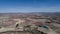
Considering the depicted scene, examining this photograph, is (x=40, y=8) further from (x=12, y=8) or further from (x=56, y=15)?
(x=12, y=8)

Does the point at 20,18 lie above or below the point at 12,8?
below

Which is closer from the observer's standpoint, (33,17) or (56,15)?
(56,15)

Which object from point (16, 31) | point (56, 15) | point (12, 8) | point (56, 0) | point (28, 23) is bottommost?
point (16, 31)

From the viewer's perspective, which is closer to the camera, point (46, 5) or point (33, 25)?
point (33, 25)

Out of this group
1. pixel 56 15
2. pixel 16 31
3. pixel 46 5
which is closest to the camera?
pixel 16 31

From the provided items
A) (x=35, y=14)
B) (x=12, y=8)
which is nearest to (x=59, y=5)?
(x=35, y=14)

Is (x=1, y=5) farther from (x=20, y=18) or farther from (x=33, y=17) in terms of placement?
(x=33, y=17)

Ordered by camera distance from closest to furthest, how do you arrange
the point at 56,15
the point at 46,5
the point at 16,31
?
the point at 16,31
the point at 56,15
the point at 46,5

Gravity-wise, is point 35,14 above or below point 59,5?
below

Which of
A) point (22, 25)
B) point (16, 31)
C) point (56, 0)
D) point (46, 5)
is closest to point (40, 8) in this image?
point (46, 5)
